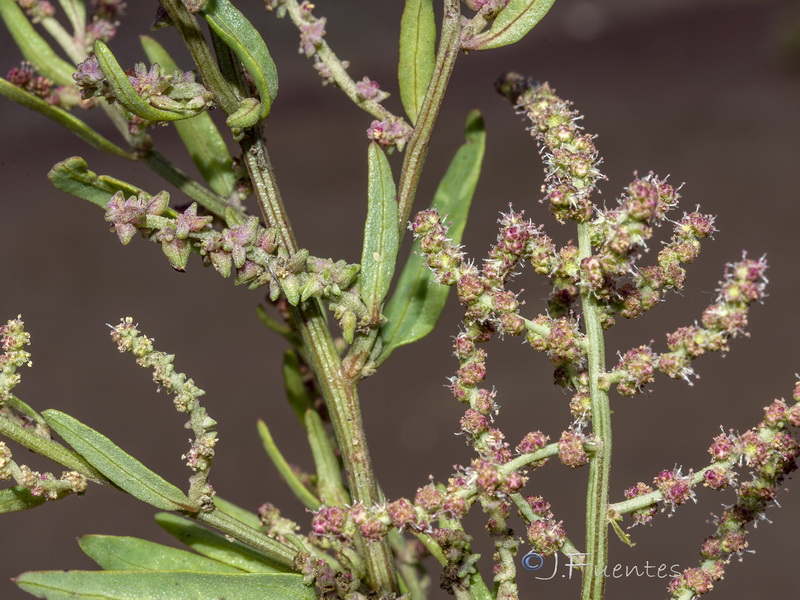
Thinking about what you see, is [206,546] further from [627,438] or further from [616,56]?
[616,56]

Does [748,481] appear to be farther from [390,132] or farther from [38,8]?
[38,8]

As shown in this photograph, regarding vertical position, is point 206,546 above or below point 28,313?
below

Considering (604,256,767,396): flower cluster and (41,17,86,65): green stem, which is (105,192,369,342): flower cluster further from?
(41,17,86,65): green stem

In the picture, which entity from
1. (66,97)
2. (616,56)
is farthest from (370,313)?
(616,56)

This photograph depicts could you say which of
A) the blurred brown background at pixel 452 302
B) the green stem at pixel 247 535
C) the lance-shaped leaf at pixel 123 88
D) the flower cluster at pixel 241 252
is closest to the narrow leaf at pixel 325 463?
the green stem at pixel 247 535

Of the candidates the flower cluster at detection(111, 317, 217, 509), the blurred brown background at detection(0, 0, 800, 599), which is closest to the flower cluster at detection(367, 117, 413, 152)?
the flower cluster at detection(111, 317, 217, 509)

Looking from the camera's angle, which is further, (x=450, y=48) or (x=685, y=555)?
(x=685, y=555)

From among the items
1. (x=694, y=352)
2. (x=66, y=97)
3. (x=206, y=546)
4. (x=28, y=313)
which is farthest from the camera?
(x=28, y=313)
